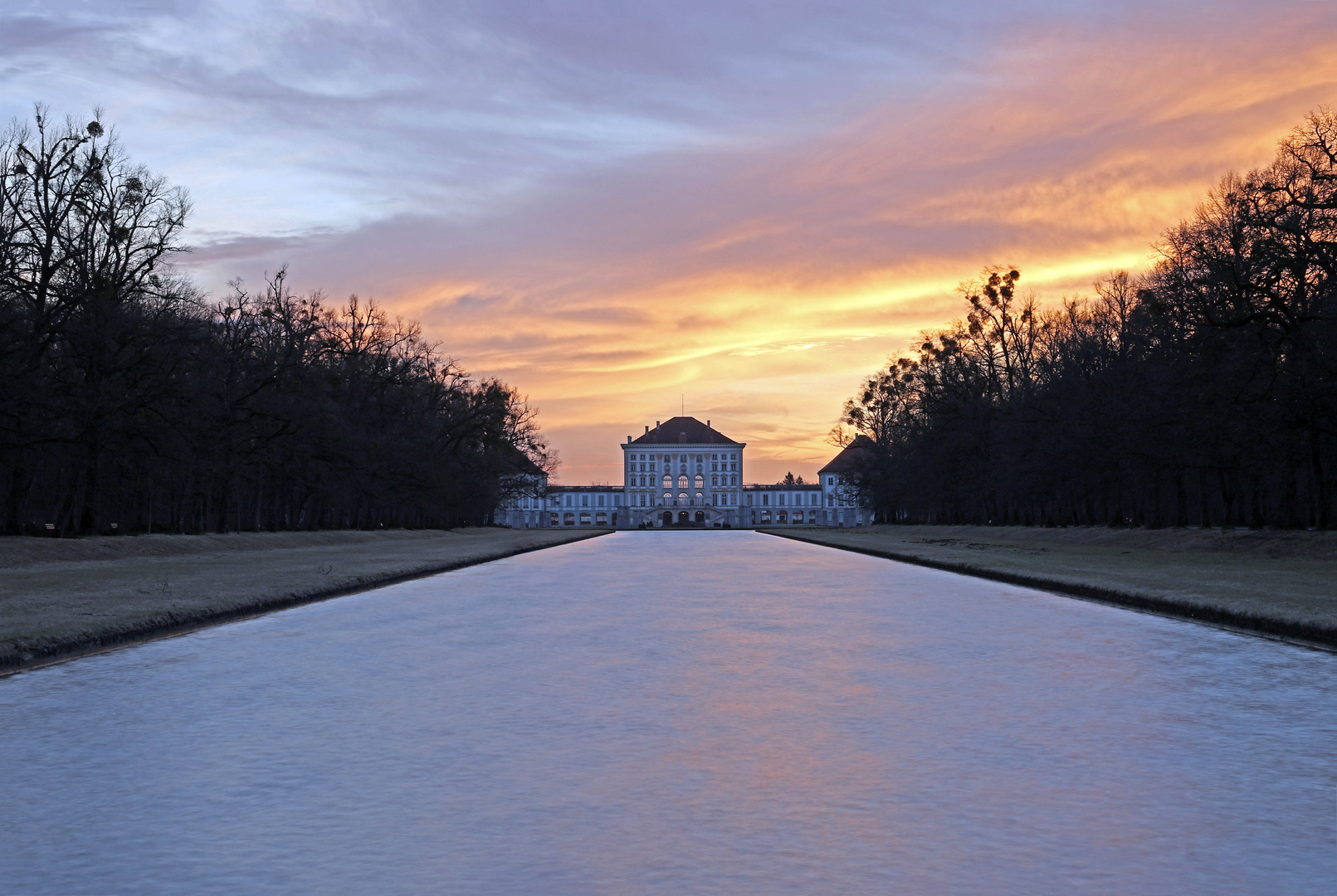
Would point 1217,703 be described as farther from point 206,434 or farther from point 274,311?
point 274,311

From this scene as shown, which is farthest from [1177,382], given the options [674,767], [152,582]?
[674,767]

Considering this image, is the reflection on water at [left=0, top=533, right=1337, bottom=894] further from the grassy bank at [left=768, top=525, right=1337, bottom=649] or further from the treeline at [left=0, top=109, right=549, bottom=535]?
the treeline at [left=0, top=109, right=549, bottom=535]

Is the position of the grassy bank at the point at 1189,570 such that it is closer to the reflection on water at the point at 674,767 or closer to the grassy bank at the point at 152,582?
the reflection on water at the point at 674,767

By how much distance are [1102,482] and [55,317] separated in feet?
161

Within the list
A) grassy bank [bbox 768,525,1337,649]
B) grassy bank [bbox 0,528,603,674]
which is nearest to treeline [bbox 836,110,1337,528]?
grassy bank [bbox 768,525,1337,649]

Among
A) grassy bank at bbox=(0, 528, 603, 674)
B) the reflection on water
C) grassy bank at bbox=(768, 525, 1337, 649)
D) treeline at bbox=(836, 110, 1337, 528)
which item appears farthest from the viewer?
treeline at bbox=(836, 110, 1337, 528)

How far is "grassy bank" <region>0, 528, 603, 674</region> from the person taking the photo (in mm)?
15875

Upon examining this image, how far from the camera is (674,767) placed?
829 cm

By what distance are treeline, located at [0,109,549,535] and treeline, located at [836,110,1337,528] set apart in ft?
115

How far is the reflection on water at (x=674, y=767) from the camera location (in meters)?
5.89

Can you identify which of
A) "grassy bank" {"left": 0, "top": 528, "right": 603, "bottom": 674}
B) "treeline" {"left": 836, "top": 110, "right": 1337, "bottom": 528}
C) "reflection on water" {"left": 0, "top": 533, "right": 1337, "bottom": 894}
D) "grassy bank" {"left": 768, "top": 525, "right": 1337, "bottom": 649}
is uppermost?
"treeline" {"left": 836, "top": 110, "right": 1337, "bottom": 528}

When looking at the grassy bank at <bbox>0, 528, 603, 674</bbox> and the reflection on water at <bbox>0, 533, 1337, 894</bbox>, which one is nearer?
the reflection on water at <bbox>0, 533, 1337, 894</bbox>

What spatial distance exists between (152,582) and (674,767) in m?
21.2

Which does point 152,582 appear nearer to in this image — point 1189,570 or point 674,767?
point 674,767
